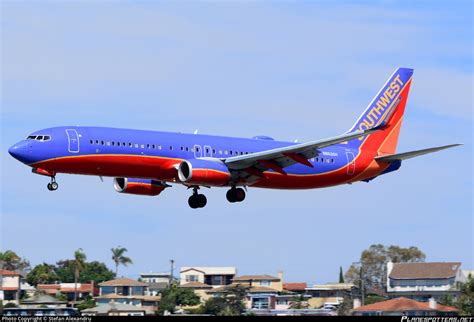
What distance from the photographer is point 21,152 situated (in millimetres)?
71562

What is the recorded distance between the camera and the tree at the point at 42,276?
153m

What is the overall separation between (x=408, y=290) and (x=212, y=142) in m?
64.0

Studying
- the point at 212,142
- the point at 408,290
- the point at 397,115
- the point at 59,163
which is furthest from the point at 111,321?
the point at 408,290

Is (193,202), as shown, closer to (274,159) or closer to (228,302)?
(274,159)

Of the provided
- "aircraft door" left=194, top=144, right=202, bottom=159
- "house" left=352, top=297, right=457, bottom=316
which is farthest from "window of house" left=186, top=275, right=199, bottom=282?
"aircraft door" left=194, top=144, right=202, bottom=159

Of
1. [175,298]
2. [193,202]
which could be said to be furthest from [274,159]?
[175,298]

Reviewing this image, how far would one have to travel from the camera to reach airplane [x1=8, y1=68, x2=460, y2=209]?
237 ft

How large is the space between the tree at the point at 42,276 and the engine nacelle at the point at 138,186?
234 ft

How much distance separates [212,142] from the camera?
258 ft

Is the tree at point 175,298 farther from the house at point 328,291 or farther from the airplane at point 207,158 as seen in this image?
the house at point 328,291

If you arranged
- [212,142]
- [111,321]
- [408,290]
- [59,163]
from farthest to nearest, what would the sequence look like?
[408,290]
[212,142]
[59,163]
[111,321]

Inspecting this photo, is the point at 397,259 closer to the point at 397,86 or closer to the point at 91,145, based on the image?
the point at 397,86

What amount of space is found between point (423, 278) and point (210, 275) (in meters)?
36.8

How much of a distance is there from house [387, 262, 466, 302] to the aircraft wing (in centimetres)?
5990
